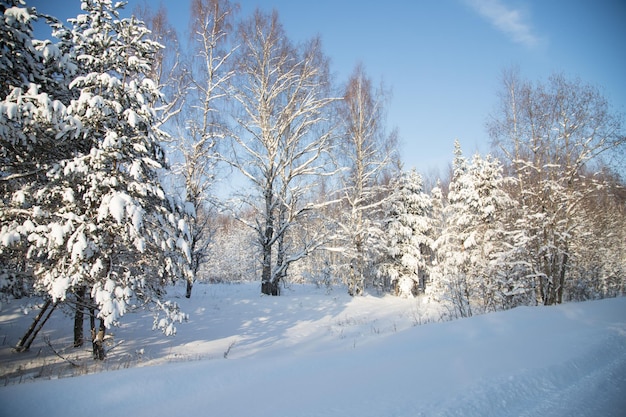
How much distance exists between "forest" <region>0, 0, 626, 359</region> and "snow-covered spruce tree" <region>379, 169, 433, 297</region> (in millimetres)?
152

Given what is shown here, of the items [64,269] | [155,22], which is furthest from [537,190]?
[155,22]

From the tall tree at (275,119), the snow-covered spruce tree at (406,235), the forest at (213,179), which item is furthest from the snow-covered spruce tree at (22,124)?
the snow-covered spruce tree at (406,235)

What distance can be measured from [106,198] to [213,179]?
9.93 m

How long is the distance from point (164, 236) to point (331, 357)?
4265 millimetres

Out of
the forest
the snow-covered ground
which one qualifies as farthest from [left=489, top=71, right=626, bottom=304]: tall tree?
the snow-covered ground

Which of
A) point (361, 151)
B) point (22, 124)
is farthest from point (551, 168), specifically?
point (22, 124)

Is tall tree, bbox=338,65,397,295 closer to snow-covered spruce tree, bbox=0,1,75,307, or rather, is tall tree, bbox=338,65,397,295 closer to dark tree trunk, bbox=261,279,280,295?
dark tree trunk, bbox=261,279,280,295

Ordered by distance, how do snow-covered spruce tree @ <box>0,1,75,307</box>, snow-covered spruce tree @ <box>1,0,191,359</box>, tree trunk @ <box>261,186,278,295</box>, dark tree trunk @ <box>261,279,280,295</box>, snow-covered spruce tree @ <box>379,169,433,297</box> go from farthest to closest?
snow-covered spruce tree @ <box>379,169,433,297</box> < dark tree trunk @ <box>261,279,280,295</box> < tree trunk @ <box>261,186,278,295</box> < snow-covered spruce tree @ <box>1,0,191,359</box> < snow-covered spruce tree @ <box>0,1,75,307</box>

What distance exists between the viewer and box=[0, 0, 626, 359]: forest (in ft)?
17.3

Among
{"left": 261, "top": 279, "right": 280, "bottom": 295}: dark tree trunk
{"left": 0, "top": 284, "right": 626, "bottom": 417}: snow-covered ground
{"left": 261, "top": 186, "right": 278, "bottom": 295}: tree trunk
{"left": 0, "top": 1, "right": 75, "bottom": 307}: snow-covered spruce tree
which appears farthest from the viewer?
{"left": 261, "top": 279, "right": 280, "bottom": 295}: dark tree trunk

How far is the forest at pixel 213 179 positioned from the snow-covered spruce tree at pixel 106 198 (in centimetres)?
4

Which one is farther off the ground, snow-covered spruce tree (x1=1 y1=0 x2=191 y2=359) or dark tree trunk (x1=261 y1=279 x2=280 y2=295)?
snow-covered spruce tree (x1=1 y1=0 x2=191 y2=359)

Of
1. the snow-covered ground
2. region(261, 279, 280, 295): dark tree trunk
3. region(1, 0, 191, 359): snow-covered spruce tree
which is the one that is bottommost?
region(261, 279, 280, 295): dark tree trunk

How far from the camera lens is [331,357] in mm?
3875
